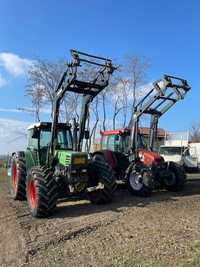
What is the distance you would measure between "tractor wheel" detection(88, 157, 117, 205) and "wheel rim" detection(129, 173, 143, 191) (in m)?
2.12

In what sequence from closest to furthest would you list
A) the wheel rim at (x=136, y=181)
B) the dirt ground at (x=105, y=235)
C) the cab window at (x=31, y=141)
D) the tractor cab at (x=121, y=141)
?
the dirt ground at (x=105, y=235), the cab window at (x=31, y=141), the wheel rim at (x=136, y=181), the tractor cab at (x=121, y=141)

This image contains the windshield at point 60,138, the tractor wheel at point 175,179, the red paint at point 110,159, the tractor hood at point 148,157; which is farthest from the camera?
the red paint at point 110,159

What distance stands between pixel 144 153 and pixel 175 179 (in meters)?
1.47

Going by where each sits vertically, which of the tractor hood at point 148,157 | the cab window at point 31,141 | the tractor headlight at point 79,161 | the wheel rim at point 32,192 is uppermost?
the cab window at point 31,141

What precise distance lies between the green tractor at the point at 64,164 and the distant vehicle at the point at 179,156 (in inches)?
452

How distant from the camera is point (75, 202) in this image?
32.1ft

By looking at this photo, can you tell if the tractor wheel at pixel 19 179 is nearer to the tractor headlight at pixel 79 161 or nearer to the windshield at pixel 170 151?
the tractor headlight at pixel 79 161

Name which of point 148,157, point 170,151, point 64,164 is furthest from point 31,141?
point 170,151

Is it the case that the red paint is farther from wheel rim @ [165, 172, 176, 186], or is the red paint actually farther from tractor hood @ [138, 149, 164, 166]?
wheel rim @ [165, 172, 176, 186]

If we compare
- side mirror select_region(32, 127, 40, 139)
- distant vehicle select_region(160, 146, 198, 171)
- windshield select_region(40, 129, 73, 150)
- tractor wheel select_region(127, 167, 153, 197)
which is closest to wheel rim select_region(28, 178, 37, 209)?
windshield select_region(40, 129, 73, 150)

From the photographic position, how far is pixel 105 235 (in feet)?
20.3

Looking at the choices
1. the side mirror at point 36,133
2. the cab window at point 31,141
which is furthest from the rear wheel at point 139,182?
the side mirror at point 36,133

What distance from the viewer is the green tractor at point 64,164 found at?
8.03 meters

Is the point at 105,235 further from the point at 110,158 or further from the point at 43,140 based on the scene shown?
the point at 110,158
